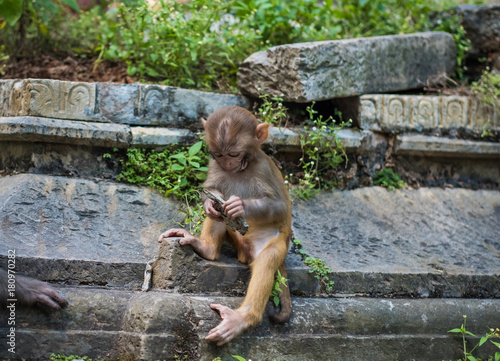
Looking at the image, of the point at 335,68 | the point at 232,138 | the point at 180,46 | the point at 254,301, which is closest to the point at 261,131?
the point at 232,138

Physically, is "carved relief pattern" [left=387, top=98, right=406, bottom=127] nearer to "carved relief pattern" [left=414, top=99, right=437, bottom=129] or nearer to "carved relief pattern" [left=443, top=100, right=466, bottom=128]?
"carved relief pattern" [left=414, top=99, right=437, bottom=129]

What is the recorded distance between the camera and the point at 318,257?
14.1 feet

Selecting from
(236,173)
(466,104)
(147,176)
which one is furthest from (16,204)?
(466,104)

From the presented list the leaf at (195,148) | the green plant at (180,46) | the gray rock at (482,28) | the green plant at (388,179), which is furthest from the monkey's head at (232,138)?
the gray rock at (482,28)

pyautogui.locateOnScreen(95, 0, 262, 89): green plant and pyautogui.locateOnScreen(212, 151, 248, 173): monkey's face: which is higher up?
pyautogui.locateOnScreen(95, 0, 262, 89): green plant

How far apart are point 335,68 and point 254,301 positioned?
2900mm

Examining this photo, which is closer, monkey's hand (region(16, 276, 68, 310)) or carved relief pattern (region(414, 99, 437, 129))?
monkey's hand (region(16, 276, 68, 310))

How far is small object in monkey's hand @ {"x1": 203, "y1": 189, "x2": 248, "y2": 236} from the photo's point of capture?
366cm

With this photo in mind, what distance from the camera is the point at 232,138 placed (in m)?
3.81

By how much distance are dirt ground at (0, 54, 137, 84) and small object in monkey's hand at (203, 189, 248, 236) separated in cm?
233

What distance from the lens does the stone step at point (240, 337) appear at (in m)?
3.27

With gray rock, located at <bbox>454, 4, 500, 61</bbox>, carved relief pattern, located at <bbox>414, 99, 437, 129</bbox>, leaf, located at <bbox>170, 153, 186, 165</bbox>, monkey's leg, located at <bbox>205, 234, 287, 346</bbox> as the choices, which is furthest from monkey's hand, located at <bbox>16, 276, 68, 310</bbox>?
gray rock, located at <bbox>454, 4, 500, 61</bbox>

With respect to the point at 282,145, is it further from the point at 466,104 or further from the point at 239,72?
the point at 466,104

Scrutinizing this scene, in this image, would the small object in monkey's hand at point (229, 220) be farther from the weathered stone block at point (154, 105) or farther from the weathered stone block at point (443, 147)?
the weathered stone block at point (443, 147)
